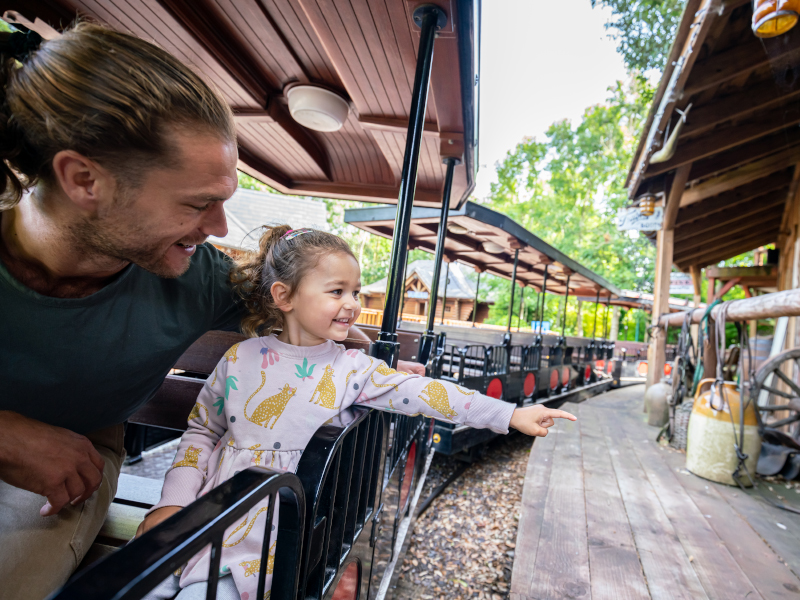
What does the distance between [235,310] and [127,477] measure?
37.5 inches

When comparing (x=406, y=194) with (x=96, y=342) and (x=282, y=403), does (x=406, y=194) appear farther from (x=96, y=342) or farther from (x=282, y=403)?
(x=96, y=342)

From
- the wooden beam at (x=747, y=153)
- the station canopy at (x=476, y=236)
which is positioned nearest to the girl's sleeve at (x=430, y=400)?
the station canopy at (x=476, y=236)

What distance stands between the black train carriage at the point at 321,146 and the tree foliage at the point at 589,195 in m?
20.9

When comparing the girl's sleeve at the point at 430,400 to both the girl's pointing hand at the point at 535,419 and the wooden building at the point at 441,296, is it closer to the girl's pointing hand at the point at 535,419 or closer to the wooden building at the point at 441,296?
the girl's pointing hand at the point at 535,419

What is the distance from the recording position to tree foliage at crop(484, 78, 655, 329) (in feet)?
70.8

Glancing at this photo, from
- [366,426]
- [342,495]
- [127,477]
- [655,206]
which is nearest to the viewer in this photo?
[342,495]

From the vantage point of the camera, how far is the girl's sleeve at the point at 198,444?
48.5 inches

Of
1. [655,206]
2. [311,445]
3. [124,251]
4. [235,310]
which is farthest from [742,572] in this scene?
[655,206]

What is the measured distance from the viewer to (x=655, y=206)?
6.73 m

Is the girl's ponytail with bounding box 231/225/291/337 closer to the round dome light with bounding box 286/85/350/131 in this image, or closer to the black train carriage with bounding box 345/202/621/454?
the round dome light with bounding box 286/85/350/131

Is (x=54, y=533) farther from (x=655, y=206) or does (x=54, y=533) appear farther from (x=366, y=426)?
(x=655, y=206)

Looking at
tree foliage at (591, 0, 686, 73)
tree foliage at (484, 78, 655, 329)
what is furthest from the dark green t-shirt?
tree foliage at (484, 78, 655, 329)

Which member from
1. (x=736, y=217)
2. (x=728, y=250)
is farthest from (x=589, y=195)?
(x=736, y=217)

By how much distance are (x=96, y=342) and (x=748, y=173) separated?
770cm
